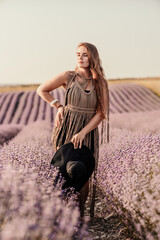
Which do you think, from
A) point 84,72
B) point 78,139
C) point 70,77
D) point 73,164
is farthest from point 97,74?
point 73,164

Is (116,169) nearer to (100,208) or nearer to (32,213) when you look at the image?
(100,208)

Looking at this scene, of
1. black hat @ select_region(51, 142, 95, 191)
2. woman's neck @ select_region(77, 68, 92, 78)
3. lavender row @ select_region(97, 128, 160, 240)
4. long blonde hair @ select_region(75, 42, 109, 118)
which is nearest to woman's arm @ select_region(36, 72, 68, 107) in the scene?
woman's neck @ select_region(77, 68, 92, 78)

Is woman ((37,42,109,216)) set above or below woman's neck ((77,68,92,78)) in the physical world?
below

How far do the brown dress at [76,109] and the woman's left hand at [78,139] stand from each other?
0.13m

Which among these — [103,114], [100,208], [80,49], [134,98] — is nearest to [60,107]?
[103,114]

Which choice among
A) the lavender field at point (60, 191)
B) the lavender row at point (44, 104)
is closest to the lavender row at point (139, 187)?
the lavender field at point (60, 191)

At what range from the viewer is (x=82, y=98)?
2.70 metres

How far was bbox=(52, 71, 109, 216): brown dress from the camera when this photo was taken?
2.71 metres

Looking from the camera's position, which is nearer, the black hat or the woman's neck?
the black hat

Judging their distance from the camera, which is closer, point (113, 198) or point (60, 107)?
point (113, 198)

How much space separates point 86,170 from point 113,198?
0.36m

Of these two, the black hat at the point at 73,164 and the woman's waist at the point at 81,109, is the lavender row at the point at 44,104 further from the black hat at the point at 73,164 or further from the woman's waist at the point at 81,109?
the black hat at the point at 73,164

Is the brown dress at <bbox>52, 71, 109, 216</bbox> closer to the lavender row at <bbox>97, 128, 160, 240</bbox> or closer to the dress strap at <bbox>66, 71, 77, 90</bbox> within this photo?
the dress strap at <bbox>66, 71, 77, 90</bbox>

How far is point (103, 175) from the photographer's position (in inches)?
115
